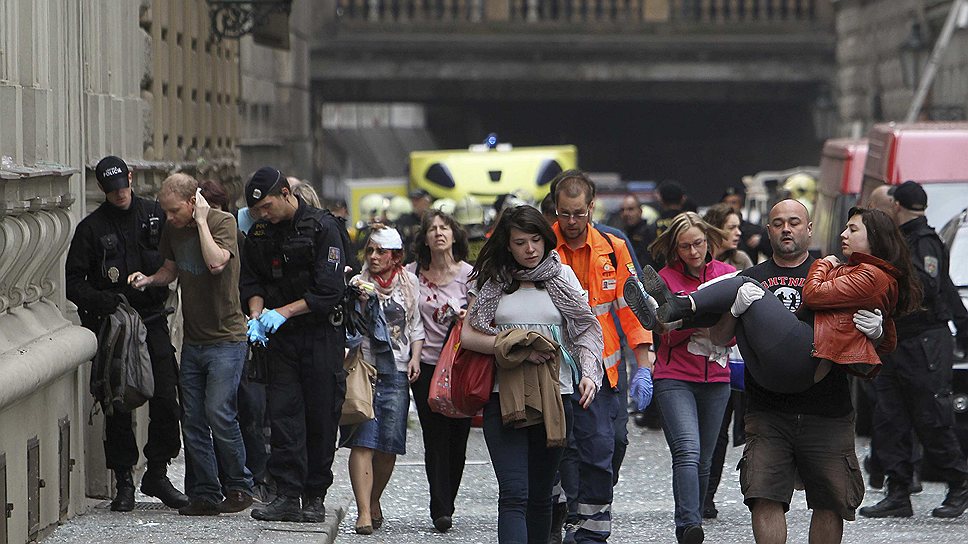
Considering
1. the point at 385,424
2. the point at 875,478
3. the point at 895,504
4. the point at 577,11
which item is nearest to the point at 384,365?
the point at 385,424

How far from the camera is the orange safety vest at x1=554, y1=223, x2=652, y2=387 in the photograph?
9.27 m

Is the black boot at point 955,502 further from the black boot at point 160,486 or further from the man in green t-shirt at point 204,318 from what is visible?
the black boot at point 160,486

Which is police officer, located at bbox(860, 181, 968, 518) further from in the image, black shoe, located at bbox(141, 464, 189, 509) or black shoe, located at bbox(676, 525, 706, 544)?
black shoe, located at bbox(141, 464, 189, 509)

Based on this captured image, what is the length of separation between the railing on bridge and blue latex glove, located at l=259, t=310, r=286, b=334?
109ft

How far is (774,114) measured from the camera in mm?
52156

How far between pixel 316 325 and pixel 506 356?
6.10ft

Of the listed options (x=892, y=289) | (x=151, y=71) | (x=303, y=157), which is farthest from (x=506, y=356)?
(x=303, y=157)

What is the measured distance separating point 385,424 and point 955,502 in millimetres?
3116

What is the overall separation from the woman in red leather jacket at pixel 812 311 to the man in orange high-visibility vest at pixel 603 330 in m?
1.27

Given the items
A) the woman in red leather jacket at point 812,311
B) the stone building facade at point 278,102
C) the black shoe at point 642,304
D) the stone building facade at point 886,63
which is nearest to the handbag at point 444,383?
the black shoe at point 642,304

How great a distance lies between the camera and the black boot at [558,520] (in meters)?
9.62

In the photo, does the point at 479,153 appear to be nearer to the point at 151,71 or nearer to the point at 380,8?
the point at 151,71

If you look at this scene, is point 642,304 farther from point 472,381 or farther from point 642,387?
point 642,387

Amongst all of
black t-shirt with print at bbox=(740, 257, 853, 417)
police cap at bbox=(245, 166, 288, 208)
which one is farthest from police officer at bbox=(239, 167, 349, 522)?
black t-shirt with print at bbox=(740, 257, 853, 417)
